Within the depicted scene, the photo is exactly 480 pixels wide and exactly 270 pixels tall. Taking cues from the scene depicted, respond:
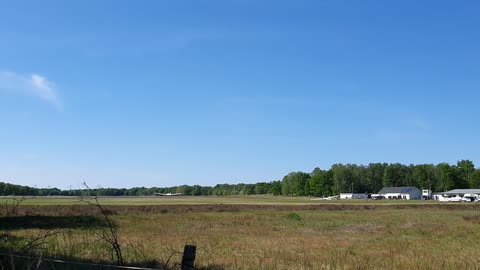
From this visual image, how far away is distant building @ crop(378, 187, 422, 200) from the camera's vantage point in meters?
172

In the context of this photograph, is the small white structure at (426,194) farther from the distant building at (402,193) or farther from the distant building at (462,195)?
the distant building at (462,195)

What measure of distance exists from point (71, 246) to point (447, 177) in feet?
567

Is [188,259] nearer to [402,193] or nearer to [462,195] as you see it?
[462,195]

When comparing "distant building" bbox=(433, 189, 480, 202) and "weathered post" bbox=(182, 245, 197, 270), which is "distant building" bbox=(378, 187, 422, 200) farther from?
"weathered post" bbox=(182, 245, 197, 270)

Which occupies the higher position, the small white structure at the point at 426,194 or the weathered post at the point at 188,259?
the small white structure at the point at 426,194

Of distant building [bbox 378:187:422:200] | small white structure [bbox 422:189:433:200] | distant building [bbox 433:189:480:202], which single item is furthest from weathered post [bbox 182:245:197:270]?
small white structure [bbox 422:189:433:200]

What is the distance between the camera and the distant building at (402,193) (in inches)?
6769

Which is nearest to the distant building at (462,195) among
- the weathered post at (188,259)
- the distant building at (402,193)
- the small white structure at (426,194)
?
the small white structure at (426,194)

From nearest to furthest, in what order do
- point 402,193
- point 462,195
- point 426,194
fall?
point 462,195
point 402,193
point 426,194

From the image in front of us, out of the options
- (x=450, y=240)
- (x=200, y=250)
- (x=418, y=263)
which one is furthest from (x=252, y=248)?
(x=450, y=240)

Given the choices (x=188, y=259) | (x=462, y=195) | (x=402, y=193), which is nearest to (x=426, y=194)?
(x=402, y=193)

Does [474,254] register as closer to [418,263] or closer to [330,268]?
[418,263]

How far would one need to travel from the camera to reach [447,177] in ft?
558

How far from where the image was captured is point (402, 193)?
567 ft
